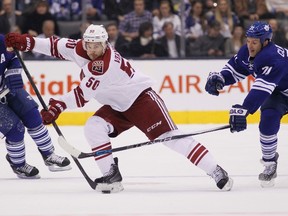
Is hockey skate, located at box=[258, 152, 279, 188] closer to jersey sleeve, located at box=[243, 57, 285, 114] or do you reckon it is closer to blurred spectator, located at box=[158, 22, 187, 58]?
jersey sleeve, located at box=[243, 57, 285, 114]

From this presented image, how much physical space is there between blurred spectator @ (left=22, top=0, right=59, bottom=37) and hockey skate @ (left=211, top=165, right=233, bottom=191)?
171 inches

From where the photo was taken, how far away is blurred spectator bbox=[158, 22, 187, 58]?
919cm

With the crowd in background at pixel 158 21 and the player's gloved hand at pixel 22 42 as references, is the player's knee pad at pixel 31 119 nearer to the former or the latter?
the player's gloved hand at pixel 22 42

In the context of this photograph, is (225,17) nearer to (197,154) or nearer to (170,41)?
(170,41)

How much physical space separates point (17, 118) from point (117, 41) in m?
3.46

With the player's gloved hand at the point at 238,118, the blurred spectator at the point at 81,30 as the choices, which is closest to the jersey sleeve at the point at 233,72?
the player's gloved hand at the point at 238,118

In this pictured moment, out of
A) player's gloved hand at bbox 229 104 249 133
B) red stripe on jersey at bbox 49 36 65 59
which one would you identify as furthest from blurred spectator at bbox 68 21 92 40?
player's gloved hand at bbox 229 104 249 133

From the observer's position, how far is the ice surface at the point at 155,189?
4566 mm

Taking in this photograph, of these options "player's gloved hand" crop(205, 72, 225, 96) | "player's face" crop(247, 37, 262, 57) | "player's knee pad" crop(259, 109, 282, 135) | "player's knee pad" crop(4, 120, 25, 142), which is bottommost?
"player's knee pad" crop(4, 120, 25, 142)

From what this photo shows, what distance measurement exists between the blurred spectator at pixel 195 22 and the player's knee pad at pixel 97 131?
416 cm

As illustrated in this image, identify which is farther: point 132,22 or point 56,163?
point 132,22

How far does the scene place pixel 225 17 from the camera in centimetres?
937

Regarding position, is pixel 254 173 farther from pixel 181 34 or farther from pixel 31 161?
pixel 181 34

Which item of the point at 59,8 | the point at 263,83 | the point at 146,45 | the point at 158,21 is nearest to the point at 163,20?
the point at 158,21
